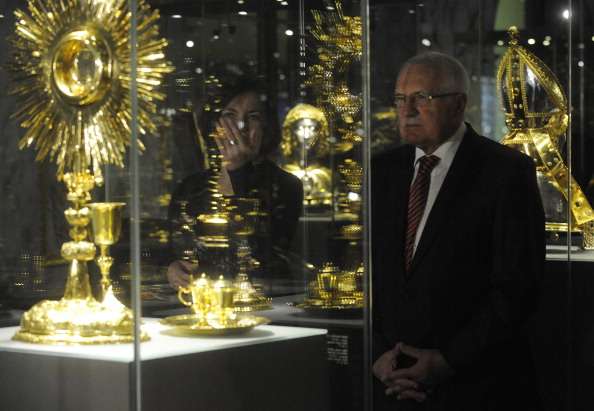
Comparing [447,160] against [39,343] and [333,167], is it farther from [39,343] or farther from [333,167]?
[39,343]

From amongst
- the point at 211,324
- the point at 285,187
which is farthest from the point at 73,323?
the point at 285,187

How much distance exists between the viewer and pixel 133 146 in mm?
2779

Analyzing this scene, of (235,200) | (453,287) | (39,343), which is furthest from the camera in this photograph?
(39,343)

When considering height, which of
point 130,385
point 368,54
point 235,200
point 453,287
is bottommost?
point 130,385

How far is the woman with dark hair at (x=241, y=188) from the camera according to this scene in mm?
2637

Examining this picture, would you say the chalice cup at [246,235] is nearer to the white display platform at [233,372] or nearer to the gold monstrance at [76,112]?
the white display platform at [233,372]

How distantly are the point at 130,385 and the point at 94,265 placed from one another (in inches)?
20.3

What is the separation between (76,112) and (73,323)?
1.87 ft

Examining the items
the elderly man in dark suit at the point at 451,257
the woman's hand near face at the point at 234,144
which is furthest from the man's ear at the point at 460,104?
the woman's hand near face at the point at 234,144

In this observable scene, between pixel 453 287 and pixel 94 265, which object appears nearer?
pixel 453 287

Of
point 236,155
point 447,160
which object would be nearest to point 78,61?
point 236,155

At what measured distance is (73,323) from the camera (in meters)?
3.02

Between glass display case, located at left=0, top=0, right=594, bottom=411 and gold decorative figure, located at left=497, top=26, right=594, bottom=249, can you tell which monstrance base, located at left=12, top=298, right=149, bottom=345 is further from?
gold decorative figure, located at left=497, top=26, right=594, bottom=249

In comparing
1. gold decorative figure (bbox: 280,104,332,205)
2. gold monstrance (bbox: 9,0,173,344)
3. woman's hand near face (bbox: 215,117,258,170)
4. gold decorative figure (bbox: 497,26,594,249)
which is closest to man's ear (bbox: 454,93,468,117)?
gold decorative figure (bbox: 497,26,594,249)
